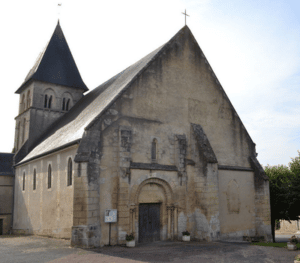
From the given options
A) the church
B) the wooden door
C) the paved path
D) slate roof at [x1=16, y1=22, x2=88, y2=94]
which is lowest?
the paved path

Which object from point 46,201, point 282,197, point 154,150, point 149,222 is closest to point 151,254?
point 149,222

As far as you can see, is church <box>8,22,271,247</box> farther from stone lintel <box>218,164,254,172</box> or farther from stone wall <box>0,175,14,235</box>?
stone wall <box>0,175,14,235</box>

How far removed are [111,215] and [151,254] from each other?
2.92 meters

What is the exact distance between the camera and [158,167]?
55.7ft

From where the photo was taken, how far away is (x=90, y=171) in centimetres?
1459

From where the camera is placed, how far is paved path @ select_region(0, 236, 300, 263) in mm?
11758

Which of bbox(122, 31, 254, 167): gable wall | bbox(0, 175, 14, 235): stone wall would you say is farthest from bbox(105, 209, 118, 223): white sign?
bbox(0, 175, 14, 235): stone wall

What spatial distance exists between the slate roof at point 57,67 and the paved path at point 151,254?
758 inches

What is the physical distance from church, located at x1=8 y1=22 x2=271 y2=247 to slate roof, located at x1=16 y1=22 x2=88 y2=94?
10.5 meters

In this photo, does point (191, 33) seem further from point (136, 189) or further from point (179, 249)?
point (179, 249)

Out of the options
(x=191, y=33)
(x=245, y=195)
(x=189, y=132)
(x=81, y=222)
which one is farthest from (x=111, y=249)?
(x=191, y=33)

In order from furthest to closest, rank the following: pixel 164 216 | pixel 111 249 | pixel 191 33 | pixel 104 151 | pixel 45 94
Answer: pixel 45 94, pixel 191 33, pixel 164 216, pixel 104 151, pixel 111 249

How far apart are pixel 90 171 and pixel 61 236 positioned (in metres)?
5.09

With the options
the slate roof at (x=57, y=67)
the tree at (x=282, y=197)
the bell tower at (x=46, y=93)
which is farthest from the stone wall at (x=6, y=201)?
the tree at (x=282, y=197)
